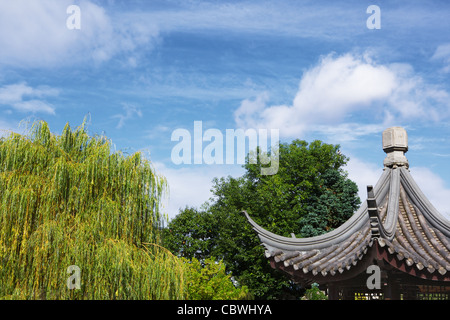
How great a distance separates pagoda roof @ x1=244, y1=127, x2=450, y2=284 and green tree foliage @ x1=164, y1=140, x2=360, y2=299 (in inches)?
853

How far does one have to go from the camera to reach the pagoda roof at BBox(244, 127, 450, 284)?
743cm

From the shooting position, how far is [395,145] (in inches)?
392

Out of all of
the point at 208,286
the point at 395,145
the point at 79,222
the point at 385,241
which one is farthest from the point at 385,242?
the point at 208,286

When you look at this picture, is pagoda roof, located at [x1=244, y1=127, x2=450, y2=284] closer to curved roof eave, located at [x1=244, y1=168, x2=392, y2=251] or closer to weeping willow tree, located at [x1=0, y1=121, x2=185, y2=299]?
curved roof eave, located at [x1=244, y1=168, x2=392, y2=251]

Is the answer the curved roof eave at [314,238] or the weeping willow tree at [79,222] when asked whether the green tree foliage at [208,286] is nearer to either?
the weeping willow tree at [79,222]

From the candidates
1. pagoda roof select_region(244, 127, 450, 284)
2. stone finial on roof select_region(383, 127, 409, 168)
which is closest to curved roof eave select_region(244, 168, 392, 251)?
pagoda roof select_region(244, 127, 450, 284)

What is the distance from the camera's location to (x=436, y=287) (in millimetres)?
8758

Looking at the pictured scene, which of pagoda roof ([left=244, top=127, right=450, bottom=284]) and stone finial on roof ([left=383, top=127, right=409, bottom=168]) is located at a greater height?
stone finial on roof ([left=383, top=127, right=409, bottom=168])

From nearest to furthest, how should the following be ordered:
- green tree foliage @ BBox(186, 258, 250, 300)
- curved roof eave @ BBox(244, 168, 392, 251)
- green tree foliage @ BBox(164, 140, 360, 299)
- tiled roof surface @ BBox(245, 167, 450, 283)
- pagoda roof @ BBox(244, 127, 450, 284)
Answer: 1. pagoda roof @ BBox(244, 127, 450, 284)
2. tiled roof surface @ BBox(245, 167, 450, 283)
3. curved roof eave @ BBox(244, 168, 392, 251)
4. green tree foliage @ BBox(186, 258, 250, 300)
5. green tree foliage @ BBox(164, 140, 360, 299)

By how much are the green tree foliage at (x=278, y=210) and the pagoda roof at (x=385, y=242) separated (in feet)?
71.0

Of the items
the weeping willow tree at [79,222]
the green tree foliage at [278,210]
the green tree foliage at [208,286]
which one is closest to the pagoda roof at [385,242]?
the weeping willow tree at [79,222]

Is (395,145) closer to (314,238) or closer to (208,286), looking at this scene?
(314,238)
